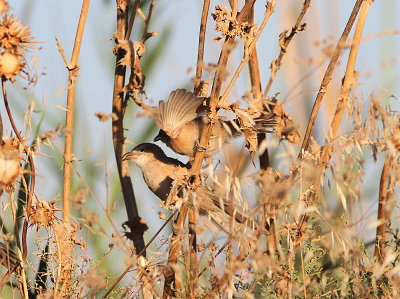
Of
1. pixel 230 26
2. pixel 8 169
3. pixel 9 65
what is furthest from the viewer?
pixel 230 26

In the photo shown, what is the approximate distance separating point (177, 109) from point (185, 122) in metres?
0.15

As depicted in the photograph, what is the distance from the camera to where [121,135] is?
2625mm

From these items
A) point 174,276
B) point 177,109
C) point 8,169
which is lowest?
point 174,276

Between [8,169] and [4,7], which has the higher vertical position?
[4,7]

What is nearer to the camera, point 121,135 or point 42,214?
point 42,214

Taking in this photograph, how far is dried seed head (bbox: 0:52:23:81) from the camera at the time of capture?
1623mm

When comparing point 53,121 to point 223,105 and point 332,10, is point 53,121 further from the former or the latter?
point 332,10

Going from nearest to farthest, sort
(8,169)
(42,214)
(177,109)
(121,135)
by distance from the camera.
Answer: (8,169)
(42,214)
(177,109)
(121,135)

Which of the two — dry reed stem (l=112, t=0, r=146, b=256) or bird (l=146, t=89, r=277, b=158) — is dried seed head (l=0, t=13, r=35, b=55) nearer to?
bird (l=146, t=89, r=277, b=158)

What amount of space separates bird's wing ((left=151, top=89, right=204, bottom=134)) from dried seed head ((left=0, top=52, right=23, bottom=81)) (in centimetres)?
79

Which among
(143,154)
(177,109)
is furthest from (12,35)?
(143,154)

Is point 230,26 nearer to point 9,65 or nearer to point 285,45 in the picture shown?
point 285,45

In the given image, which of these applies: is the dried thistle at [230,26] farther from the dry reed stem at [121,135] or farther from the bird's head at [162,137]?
the bird's head at [162,137]

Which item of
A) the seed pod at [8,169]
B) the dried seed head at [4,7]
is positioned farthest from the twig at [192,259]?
the dried seed head at [4,7]
